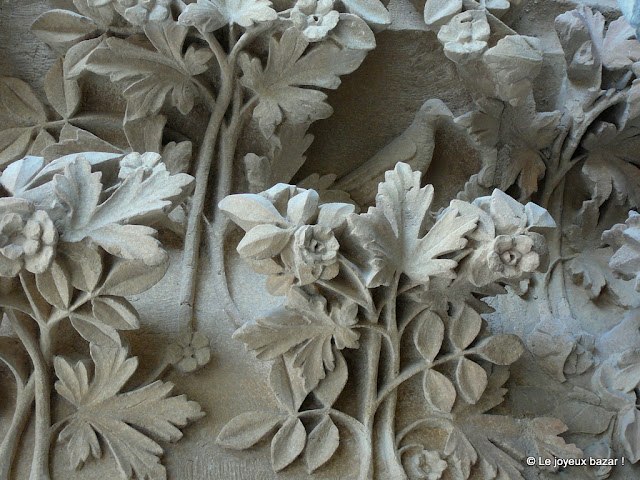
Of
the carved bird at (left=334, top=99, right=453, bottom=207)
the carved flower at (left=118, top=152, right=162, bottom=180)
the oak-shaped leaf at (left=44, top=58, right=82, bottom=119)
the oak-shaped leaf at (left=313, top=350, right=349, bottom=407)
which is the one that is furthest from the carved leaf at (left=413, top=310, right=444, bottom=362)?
the oak-shaped leaf at (left=44, top=58, right=82, bottom=119)

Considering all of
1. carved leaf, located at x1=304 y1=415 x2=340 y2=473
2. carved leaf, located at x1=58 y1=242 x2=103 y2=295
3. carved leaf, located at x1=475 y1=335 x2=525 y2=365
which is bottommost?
carved leaf, located at x1=304 y1=415 x2=340 y2=473

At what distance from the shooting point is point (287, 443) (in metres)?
1.07

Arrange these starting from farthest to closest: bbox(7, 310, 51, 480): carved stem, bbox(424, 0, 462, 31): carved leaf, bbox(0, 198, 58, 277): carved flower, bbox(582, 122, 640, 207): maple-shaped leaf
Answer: bbox(582, 122, 640, 207): maple-shaped leaf
bbox(424, 0, 462, 31): carved leaf
bbox(7, 310, 51, 480): carved stem
bbox(0, 198, 58, 277): carved flower

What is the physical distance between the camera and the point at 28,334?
1052 mm

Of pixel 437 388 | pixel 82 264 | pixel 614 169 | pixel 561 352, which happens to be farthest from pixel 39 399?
pixel 614 169

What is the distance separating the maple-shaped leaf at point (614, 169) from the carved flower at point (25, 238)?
880mm

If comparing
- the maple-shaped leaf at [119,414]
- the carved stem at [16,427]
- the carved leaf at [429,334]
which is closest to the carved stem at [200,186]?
the maple-shaped leaf at [119,414]

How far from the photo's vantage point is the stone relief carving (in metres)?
0.98

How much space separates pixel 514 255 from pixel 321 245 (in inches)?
9.4

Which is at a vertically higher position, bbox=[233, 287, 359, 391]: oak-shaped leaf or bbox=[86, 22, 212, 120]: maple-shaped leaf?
bbox=[86, 22, 212, 120]: maple-shaped leaf

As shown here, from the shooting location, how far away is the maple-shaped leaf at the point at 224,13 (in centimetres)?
111

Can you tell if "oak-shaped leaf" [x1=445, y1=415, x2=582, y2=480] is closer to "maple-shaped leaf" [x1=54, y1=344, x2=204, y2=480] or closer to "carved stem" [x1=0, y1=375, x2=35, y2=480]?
"maple-shaped leaf" [x1=54, y1=344, x2=204, y2=480]

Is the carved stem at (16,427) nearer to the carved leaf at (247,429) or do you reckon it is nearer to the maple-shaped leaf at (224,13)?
the carved leaf at (247,429)

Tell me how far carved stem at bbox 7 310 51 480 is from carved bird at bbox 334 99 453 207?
565mm
